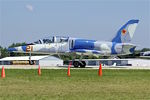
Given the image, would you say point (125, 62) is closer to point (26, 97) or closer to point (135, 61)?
point (135, 61)

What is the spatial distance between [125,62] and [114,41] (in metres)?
37.5

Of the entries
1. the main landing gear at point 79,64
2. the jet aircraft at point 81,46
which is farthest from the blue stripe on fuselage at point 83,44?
the main landing gear at point 79,64

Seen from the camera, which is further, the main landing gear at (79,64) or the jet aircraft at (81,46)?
the jet aircraft at (81,46)

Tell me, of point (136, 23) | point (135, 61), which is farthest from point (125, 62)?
point (136, 23)

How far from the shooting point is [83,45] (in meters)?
37.1

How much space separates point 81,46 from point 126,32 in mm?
5055

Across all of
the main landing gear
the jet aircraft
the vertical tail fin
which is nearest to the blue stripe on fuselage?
the jet aircraft

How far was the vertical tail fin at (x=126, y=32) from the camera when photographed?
37.9 meters

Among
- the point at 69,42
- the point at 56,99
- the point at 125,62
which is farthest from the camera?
the point at 125,62

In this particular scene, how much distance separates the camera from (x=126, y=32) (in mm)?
38094

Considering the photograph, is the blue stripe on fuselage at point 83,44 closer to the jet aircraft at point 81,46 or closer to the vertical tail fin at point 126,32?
the jet aircraft at point 81,46

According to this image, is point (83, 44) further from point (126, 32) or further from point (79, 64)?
point (126, 32)

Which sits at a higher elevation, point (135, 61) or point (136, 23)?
Answer: point (136, 23)

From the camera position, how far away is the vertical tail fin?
124 feet
